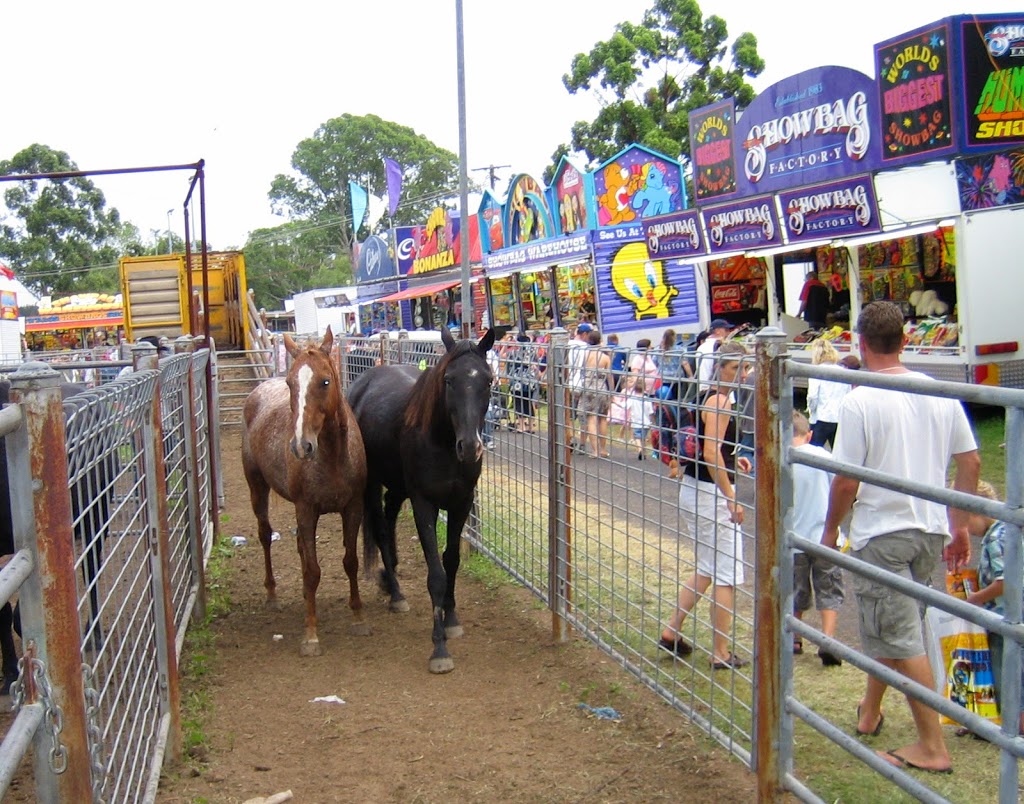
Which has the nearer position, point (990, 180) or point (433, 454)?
point (433, 454)

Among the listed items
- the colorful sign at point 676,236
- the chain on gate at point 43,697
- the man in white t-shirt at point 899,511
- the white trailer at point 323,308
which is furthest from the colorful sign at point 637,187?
the white trailer at point 323,308

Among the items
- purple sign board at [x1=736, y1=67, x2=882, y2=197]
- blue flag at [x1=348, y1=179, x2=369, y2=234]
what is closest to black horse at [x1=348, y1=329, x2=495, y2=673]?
purple sign board at [x1=736, y1=67, x2=882, y2=197]

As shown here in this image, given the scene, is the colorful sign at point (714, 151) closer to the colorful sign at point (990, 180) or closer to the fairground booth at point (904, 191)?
the fairground booth at point (904, 191)

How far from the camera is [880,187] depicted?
14.3 metres

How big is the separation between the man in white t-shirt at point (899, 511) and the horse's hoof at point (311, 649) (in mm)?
3526

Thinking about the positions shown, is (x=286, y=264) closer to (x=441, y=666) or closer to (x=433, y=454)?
(x=433, y=454)

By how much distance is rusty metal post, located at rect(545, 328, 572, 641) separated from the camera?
5.69m

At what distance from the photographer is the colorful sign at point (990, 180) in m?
12.4

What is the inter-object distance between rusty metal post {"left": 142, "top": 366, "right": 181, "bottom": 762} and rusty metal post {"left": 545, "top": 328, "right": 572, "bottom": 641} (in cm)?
226

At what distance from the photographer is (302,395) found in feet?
18.9

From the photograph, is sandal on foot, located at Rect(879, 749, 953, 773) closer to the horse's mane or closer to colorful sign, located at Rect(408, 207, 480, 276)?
the horse's mane

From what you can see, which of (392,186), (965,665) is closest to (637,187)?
(392,186)

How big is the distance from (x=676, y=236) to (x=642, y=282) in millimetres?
1681

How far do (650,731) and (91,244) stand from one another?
187 ft
